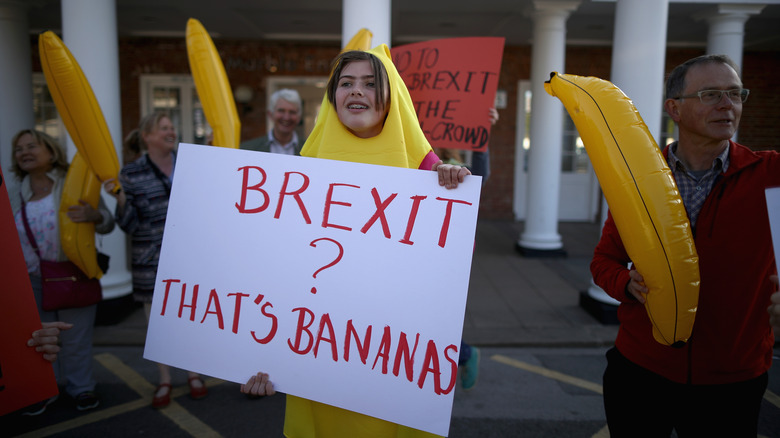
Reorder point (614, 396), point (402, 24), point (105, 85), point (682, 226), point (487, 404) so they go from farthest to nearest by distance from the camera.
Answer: point (402, 24), point (105, 85), point (487, 404), point (614, 396), point (682, 226)

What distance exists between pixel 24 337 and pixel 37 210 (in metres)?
1.73

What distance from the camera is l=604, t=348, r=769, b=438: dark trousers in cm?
149

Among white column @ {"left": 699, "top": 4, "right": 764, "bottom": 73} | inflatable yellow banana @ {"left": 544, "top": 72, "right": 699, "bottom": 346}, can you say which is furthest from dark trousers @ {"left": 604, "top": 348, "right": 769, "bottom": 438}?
white column @ {"left": 699, "top": 4, "right": 764, "bottom": 73}

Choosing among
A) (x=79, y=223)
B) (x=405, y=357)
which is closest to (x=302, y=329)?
(x=405, y=357)

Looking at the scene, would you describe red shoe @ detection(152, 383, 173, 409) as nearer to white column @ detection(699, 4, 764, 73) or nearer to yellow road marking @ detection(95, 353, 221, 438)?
yellow road marking @ detection(95, 353, 221, 438)

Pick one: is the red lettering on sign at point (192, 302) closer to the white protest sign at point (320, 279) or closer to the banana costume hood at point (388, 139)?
the white protest sign at point (320, 279)

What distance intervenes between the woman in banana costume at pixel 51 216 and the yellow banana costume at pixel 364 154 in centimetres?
193

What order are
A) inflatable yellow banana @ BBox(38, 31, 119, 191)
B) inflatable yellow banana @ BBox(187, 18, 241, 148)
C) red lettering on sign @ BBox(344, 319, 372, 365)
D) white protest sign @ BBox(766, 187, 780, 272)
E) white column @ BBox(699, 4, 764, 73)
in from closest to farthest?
white protest sign @ BBox(766, 187, 780, 272) < red lettering on sign @ BBox(344, 319, 372, 365) < inflatable yellow banana @ BBox(38, 31, 119, 191) < inflatable yellow banana @ BBox(187, 18, 241, 148) < white column @ BBox(699, 4, 764, 73)

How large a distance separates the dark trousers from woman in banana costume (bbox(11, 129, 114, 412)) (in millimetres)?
2798

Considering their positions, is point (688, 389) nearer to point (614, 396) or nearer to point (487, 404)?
point (614, 396)

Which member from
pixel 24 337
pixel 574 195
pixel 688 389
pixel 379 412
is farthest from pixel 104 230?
pixel 574 195

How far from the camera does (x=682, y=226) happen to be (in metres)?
1.31

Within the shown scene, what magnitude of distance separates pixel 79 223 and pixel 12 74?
4020 millimetres

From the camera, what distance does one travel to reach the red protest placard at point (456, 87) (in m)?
3.12
